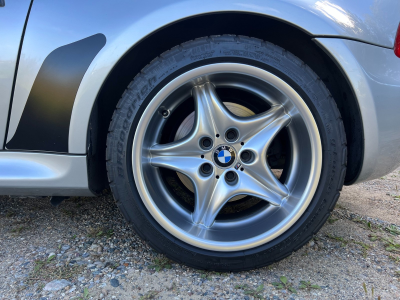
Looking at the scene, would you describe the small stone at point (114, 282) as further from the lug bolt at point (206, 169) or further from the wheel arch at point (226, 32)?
the lug bolt at point (206, 169)

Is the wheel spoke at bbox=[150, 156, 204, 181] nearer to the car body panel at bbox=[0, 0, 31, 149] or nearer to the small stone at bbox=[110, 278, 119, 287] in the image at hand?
the small stone at bbox=[110, 278, 119, 287]

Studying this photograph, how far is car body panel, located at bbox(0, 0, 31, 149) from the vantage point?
117 centimetres

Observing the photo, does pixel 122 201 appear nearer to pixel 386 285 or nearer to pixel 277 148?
pixel 277 148

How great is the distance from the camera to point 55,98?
1200mm

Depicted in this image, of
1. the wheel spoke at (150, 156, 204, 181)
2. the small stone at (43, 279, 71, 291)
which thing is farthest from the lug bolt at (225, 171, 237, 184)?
the small stone at (43, 279, 71, 291)

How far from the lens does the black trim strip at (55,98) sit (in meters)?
1.17

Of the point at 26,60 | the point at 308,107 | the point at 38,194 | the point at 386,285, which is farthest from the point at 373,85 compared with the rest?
the point at 38,194

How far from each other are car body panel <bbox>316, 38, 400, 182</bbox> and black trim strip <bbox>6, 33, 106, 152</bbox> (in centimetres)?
96

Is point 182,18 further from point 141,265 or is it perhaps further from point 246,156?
point 141,265

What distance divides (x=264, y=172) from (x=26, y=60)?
1.12 meters

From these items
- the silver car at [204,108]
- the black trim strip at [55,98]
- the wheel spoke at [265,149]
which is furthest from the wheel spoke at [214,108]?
the black trim strip at [55,98]

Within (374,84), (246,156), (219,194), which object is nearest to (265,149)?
(246,156)

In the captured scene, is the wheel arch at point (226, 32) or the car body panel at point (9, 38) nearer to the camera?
the car body panel at point (9, 38)

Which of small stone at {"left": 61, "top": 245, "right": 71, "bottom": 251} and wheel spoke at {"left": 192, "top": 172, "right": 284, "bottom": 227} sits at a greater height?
wheel spoke at {"left": 192, "top": 172, "right": 284, "bottom": 227}
